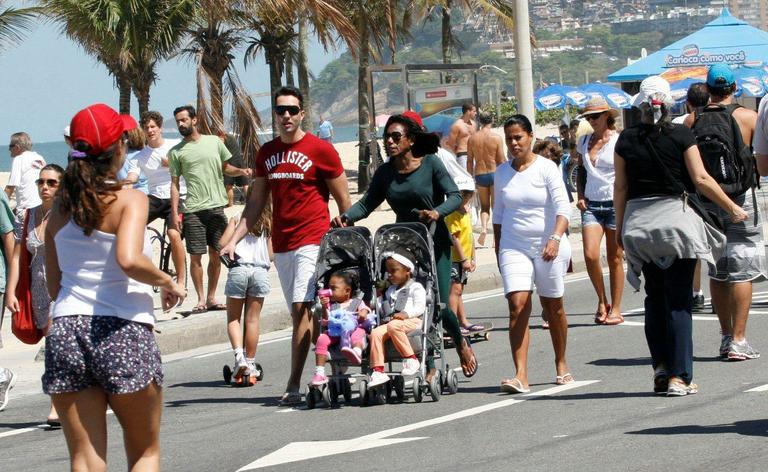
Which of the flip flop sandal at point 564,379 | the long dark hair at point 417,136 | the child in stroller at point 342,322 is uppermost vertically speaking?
the long dark hair at point 417,136

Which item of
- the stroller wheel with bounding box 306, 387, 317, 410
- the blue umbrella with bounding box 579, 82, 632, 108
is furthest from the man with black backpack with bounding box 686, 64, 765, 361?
the blue umbrella with bounding box 579, 82, 632, 108

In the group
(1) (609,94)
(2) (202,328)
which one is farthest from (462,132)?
(1) (609,94)

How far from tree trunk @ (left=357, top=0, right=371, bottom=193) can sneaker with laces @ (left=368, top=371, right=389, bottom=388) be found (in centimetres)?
2584

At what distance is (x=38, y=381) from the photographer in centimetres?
1155

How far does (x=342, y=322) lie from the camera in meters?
9.38

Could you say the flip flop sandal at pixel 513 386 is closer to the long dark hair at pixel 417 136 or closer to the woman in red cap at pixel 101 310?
the long dark hair at pixel 417 136

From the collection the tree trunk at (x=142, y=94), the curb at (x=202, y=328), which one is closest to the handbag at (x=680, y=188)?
the curb at (x=202, y=328)

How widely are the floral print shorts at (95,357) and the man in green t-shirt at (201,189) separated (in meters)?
8.61

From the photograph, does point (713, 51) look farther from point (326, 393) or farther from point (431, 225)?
point (326, 393)

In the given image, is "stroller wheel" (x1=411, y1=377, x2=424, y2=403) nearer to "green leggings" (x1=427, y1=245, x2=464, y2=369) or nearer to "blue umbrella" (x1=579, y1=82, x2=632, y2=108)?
"green leggings" (x1=427, y1=245, x2=464, y2=369)

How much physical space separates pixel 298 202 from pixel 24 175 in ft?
15.9

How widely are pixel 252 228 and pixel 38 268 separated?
77.9 inches

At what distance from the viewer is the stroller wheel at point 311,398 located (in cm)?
945

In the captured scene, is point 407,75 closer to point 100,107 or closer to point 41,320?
point 41,320
